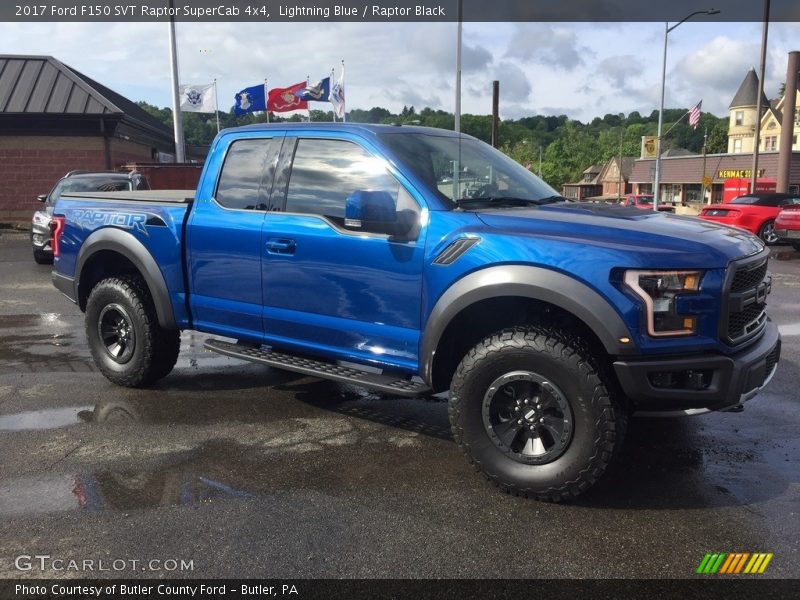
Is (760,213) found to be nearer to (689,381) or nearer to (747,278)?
(747,278)

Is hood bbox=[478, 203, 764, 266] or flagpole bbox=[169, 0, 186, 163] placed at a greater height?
flagpole bbox=[169, 0, 186, 163]

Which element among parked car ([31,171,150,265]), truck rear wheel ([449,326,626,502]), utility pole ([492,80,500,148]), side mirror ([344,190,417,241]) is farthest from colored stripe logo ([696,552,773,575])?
utility pole ([492,80,500,148])

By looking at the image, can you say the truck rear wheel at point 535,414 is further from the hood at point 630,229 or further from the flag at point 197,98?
the flag at point 197,98

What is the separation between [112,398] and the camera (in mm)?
5352

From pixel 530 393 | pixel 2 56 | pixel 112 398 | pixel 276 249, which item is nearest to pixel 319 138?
pixel 276 249

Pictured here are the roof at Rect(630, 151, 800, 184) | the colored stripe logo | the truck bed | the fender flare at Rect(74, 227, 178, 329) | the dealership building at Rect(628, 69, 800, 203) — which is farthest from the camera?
the dealership building at Rect(628, 69, 800, 203)

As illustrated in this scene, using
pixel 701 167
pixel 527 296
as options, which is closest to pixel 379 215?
pixel 527 296

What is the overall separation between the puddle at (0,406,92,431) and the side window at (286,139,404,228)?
2193mm

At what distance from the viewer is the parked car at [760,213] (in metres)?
17.9

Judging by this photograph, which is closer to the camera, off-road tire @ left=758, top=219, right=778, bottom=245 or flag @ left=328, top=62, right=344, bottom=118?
off-road tire @ left=758, top=219, right=778, bottom=245

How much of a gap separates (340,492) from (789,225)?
15.4m

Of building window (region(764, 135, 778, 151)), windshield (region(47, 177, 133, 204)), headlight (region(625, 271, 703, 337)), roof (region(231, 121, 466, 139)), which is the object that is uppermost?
building window (region(764, 135, 778, 151))

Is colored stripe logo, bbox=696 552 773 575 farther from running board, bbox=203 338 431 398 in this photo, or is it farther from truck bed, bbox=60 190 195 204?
truck bed, bbox=60 190 195 204

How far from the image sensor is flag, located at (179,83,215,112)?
82.4ft
